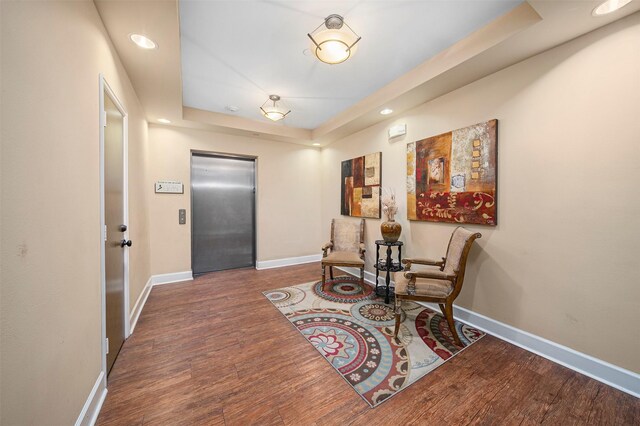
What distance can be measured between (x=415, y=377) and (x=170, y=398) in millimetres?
1796

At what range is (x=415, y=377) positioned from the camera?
5.94 feet

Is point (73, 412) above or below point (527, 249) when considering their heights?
below

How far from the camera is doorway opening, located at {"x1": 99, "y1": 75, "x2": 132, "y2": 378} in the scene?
5.56 ft

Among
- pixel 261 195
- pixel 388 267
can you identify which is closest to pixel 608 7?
pixel 388 267

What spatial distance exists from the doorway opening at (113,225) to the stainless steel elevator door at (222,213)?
193cm

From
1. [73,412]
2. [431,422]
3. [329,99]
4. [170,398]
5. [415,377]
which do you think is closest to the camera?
[73,412]

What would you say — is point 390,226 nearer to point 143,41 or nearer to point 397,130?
point 397,130

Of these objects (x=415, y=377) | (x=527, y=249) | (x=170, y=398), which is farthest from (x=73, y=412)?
(x=527, y=249)

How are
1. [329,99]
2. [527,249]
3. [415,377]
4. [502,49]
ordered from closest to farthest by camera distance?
1. [415,377]
2. [502,49]
3. [527,249]
4. [329,99]

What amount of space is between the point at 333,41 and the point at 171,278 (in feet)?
13.9

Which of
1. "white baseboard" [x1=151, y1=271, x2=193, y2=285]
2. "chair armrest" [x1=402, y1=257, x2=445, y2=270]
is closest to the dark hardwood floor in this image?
"chair armrest" [x1=402, y1=257, x2=445, y2=270]

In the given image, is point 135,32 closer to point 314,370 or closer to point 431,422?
point 314,370

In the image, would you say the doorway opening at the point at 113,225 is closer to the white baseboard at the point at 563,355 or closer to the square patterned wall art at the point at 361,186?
the square patterned wall art at the point at 361,186

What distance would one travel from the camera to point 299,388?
5.64 feet
